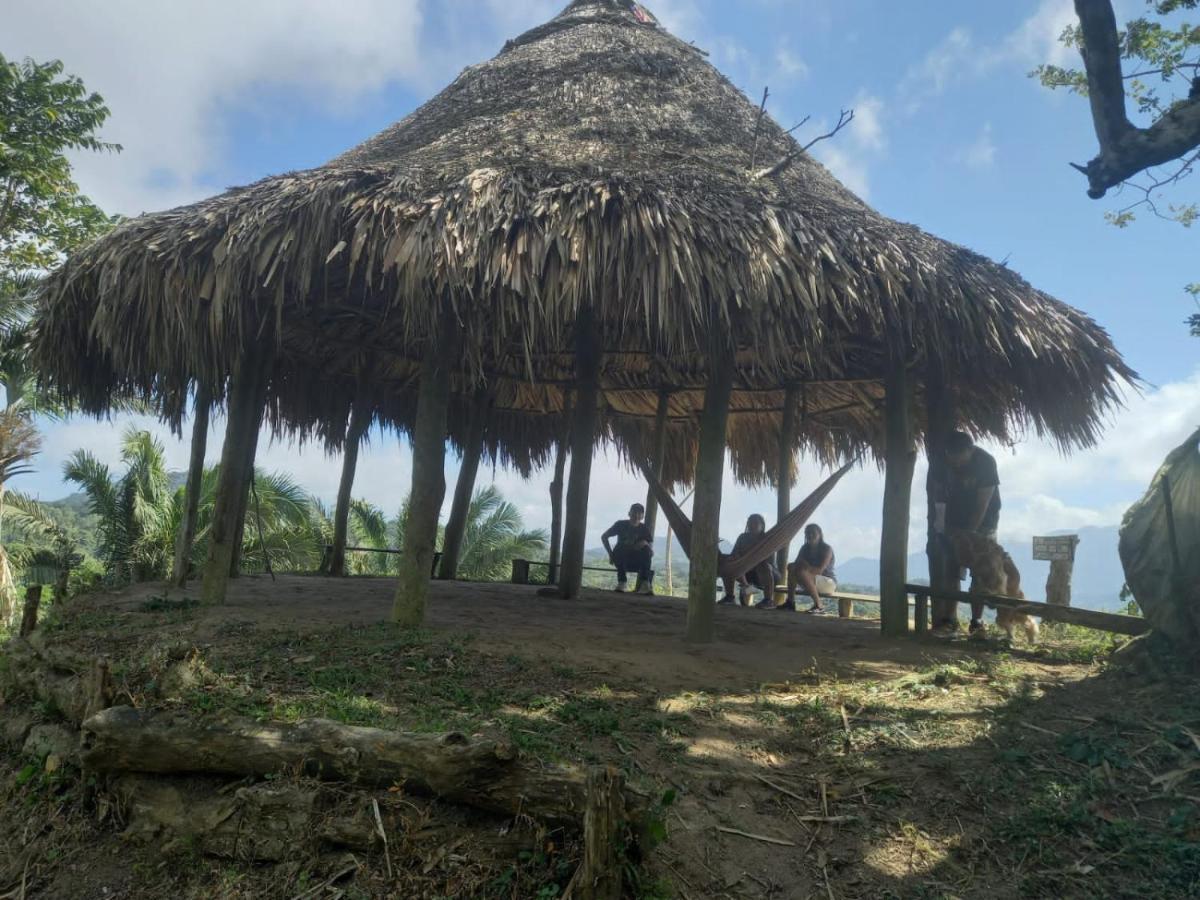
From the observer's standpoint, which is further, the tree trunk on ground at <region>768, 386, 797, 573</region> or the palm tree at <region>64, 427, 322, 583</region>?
the palm tree at <region>64, 427, 322, 583</region>

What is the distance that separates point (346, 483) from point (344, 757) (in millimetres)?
6623

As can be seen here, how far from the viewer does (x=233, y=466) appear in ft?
19.2

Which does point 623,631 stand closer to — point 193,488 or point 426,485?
point 426,485

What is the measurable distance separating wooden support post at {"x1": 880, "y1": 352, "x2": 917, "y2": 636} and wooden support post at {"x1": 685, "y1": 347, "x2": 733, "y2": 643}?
146cm

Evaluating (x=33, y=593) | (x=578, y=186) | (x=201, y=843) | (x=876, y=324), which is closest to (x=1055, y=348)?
(x=876, y=324)

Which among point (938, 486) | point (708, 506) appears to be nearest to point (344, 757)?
point (708, 506)

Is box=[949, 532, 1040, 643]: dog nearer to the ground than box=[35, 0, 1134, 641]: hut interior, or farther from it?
nearer to the ground

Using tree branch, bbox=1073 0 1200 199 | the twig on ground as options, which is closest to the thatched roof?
tree branch, bbox=1073 0 1200 199

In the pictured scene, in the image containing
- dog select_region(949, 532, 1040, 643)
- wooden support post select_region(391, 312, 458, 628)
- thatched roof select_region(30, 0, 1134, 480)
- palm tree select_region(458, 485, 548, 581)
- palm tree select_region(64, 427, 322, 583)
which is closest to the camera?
thatched roof select_region(30, 0, 1134, 480)

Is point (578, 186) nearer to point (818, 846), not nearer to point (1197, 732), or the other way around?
point (818, 846)

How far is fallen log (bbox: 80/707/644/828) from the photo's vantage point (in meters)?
2.66

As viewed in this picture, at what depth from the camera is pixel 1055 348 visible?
19.4 ft

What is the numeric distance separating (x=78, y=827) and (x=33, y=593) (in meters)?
3.18

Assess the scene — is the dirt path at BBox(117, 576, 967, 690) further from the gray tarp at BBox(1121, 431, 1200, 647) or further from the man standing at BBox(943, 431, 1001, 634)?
the gray tarp at BBox(1121, 431, 1200, 647)
